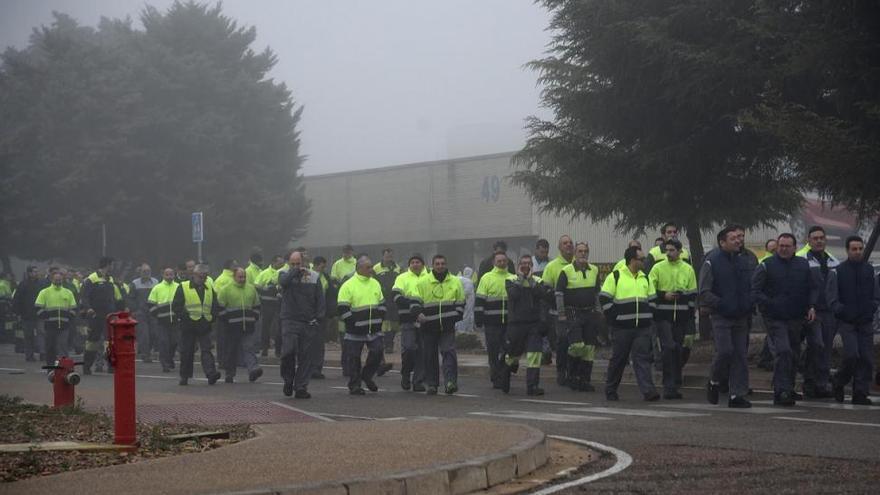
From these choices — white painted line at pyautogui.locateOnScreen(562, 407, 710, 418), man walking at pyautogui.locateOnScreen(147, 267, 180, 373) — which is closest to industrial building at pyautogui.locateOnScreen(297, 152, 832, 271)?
man walking at pyautogui.locateOnScreen(147, 267, 180, 373)

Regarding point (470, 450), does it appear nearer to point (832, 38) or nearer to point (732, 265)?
point (732, 265)

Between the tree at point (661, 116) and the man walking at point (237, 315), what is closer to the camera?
the tree at point (661, 116)

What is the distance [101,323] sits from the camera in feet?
85.6

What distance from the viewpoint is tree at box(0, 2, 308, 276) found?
52.5m

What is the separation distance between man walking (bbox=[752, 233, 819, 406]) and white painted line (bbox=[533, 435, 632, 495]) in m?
4.72

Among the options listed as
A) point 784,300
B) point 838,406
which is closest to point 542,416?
point 784,300

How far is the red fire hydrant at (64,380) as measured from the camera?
15195mm

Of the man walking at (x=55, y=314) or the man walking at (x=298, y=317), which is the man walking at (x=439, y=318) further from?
the man walking at (x=55, y=314)

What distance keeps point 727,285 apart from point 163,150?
48444 millimetres

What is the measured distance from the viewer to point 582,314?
64.3ft

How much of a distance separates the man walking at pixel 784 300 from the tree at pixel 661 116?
5.74m

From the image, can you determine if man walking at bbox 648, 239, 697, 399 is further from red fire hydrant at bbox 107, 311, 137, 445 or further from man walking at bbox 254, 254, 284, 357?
man walking at bbox 254, 254, 284, 357

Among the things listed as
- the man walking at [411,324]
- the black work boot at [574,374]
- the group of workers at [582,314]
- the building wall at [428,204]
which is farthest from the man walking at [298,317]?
the building wall at [428,204]

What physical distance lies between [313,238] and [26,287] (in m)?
36.6
